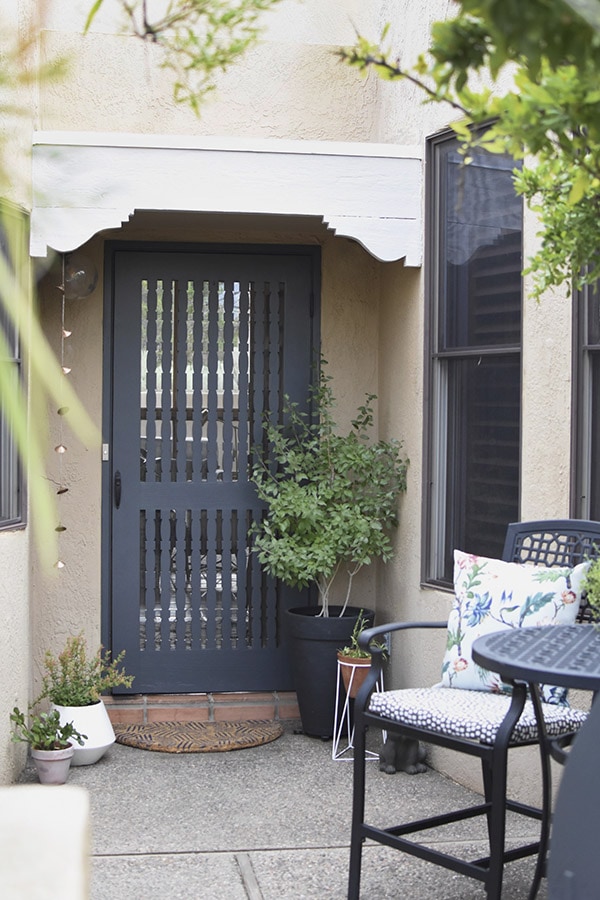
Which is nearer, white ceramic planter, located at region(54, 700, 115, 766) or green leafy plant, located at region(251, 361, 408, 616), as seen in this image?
white ceramic planter, located at region(54, 700, 115, 766)

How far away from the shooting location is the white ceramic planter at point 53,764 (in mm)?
4496

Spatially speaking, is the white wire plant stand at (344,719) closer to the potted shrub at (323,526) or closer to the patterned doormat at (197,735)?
the potted shrub at (323,526)

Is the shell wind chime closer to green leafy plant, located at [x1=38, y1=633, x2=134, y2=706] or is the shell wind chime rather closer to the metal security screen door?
the metal security screen door

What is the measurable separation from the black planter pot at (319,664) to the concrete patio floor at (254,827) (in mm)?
110

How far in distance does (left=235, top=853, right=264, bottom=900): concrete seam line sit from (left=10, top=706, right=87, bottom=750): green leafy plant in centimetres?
112

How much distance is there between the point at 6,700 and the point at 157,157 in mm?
2347

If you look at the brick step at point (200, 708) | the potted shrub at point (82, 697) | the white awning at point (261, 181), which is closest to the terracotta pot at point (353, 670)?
the brick step at point (200, 708)

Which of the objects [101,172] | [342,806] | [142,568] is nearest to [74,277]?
[101,172]

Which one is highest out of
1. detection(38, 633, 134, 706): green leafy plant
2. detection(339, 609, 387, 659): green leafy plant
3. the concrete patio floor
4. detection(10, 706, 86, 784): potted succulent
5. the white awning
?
the white awning

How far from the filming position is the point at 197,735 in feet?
17.0

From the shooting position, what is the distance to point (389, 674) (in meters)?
5.43

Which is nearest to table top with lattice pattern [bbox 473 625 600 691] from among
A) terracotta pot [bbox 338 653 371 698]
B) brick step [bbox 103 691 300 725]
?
terracotta pot [bbox 338 653 371 698]

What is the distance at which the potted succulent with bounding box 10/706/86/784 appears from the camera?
14.8ft

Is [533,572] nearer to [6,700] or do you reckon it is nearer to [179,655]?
[6,700]
